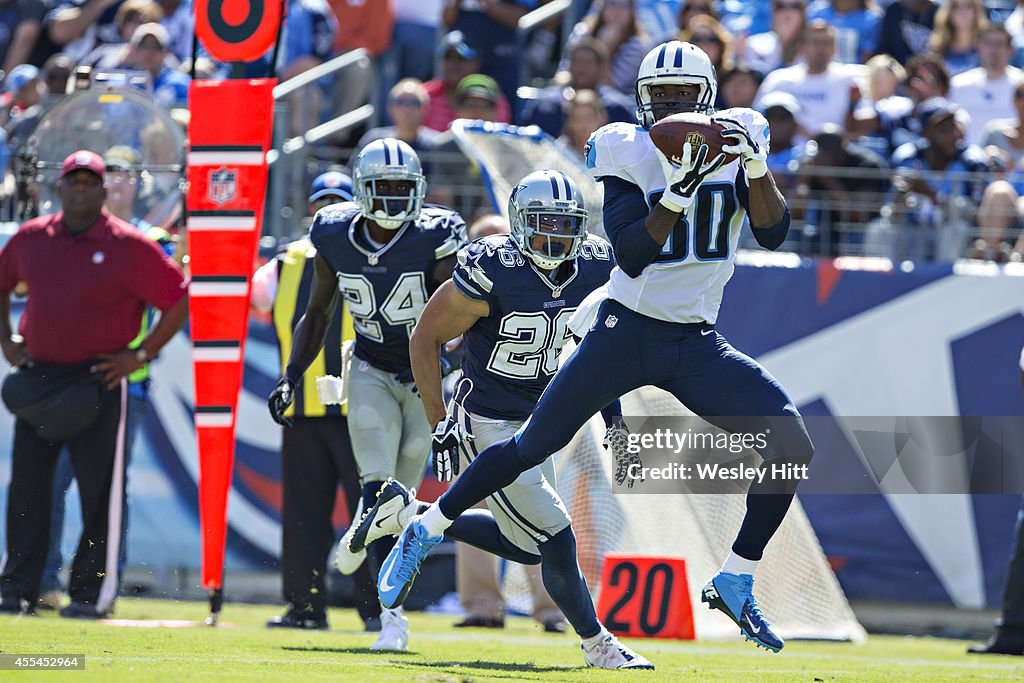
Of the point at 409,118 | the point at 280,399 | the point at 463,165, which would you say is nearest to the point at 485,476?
the point at 280,399

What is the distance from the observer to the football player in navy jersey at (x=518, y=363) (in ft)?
18.8

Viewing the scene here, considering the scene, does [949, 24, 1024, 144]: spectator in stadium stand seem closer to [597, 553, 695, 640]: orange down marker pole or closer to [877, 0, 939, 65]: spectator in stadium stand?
[877, 0, 939, 65]: spectator in stadium stand

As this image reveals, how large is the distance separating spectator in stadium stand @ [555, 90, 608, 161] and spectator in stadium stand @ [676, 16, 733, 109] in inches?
35.0

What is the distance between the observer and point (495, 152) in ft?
28.4

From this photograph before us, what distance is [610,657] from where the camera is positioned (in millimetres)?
5684

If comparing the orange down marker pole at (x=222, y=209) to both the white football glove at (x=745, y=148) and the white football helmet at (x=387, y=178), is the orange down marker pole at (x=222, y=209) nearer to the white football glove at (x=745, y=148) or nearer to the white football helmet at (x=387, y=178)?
the white football helmet at (x=387, y=178)

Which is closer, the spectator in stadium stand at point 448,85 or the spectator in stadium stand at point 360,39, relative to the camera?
Result: the spectator in stadium stand at point 448,85

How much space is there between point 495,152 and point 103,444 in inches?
104

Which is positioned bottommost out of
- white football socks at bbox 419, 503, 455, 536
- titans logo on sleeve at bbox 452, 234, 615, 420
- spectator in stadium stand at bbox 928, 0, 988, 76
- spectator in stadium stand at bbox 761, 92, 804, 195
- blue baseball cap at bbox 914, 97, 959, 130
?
white football socks at bbox 419, 503, 455, 536

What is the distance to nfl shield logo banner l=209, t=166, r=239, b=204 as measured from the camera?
7.24m

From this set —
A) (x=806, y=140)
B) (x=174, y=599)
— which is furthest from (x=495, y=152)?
(x=174, y=599)

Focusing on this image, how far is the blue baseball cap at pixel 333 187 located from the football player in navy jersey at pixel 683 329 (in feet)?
9.61

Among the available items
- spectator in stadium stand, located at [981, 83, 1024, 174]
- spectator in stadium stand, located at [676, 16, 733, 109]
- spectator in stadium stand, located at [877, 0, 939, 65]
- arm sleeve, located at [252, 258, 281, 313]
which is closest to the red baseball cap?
arm sleeve, located at [252, 258, 281, 313]

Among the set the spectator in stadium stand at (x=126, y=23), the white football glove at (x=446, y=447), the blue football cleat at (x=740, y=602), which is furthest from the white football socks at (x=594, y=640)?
the spectator in stadium stand at (x=126, y=23)
